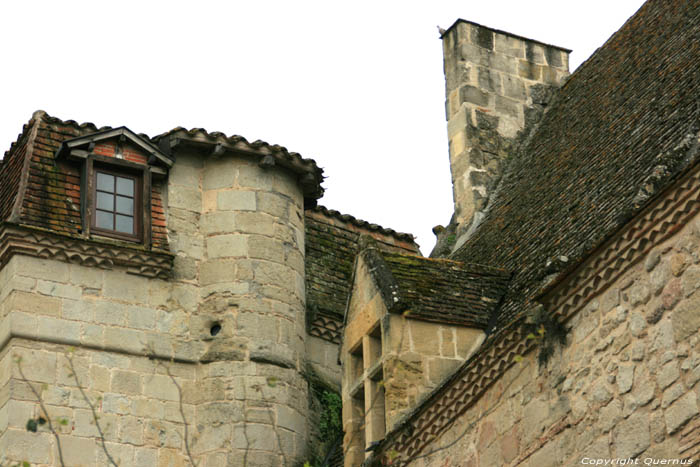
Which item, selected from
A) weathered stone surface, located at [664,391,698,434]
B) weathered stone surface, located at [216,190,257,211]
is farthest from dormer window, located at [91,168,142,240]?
weathered stone surface, located at [664,391,698,434]

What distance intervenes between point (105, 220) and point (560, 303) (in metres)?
5.90

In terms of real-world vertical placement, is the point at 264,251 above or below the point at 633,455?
above

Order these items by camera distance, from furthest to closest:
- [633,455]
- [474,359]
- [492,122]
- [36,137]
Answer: [492,122] → [36,137] → [474,359] → [633,455]

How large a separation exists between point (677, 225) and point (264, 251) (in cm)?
646

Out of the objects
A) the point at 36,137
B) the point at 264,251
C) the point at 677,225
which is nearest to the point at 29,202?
the point at 36,137

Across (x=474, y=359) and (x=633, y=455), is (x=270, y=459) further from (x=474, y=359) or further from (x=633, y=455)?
(x=633, y=455)

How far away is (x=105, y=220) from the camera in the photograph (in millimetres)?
14438

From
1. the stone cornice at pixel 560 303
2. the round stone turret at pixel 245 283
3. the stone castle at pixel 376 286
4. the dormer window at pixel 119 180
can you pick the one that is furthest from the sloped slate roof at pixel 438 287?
the dormer window at pixel 119 180

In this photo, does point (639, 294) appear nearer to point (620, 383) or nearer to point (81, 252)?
point (620, 383)

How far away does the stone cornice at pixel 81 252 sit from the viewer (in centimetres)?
1370

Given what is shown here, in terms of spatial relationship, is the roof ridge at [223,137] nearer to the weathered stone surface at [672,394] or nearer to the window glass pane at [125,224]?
the window glass pane at [125,224]

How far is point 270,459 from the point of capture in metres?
13.7

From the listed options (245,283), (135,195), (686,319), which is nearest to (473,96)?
(245,283)

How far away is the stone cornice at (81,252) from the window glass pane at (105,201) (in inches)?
20.9
